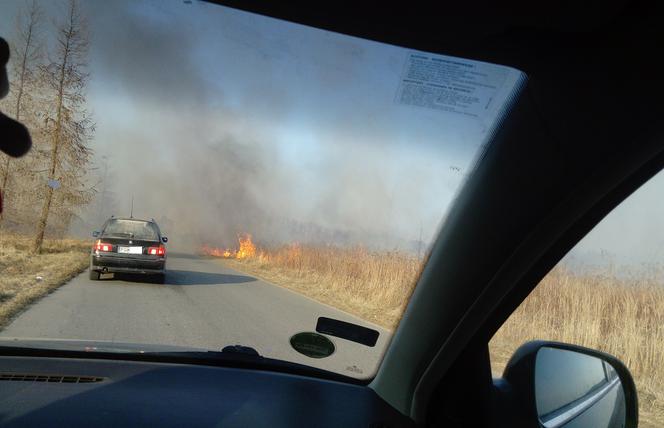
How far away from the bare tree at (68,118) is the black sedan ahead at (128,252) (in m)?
2.25

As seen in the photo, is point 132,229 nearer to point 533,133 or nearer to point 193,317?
point 193,317

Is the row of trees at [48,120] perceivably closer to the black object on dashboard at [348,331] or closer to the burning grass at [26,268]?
the burning grass at [26,268]

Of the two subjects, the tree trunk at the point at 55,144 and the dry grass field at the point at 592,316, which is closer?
the dry grass field at the point at 592,316

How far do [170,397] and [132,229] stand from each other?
399cm

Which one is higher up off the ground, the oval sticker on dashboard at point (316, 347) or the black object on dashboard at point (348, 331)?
the black object on dashboard at point (348, 331)

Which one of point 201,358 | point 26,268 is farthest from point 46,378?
point 26,268

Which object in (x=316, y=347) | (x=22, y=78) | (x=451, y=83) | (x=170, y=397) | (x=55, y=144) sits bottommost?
(x=170, y=397)

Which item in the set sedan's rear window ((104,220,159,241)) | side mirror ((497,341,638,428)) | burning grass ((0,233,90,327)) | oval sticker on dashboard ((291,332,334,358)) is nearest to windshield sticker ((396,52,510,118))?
side mirror ((497,341,638,428))

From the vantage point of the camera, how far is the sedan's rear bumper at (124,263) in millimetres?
7883

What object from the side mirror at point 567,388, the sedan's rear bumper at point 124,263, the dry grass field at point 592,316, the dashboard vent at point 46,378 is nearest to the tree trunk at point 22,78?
the dashboard vent at point 46,378

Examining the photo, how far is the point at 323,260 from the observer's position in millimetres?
5078

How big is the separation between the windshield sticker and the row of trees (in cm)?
177

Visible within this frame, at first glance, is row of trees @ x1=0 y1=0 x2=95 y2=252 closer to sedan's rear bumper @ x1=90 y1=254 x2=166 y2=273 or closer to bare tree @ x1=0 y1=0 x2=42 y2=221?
bare tree @ x1=0 y1=0 x2=42 y2=221

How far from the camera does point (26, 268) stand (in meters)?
5.38
